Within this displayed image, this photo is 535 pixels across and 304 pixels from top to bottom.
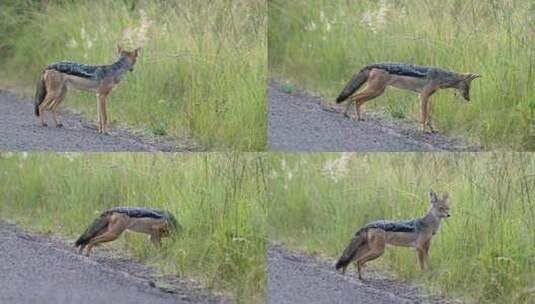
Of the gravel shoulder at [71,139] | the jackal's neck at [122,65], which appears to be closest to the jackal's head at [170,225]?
the gravel shoulder at [71,139]

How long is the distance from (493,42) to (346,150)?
2.95 feet

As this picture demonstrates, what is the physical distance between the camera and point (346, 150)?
5684mm

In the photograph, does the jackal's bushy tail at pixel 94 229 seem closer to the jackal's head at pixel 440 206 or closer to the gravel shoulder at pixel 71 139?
the gravel shoulder at pixel 71 139

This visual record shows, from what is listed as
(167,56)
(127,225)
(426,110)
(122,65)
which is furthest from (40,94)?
(426,110)

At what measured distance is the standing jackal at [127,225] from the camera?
19.1 feet

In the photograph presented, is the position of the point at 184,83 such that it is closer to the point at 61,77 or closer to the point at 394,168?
the point at 61,77

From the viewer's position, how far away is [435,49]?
18.7 ft

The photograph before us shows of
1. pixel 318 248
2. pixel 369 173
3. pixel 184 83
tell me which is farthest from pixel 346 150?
pixel 184 83

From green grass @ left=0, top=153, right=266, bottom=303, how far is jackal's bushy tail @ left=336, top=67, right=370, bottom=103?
54 cm

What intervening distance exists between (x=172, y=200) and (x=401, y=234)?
46.3 inches

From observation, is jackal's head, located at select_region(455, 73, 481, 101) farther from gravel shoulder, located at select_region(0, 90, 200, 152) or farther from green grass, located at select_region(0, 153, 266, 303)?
gravel shoulder, located at select_region(0, 90, 200, 152)

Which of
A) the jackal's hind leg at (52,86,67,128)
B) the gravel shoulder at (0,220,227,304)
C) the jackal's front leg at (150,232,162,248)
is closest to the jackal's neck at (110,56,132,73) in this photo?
the jackal's hind leg at (52,86,67,128)

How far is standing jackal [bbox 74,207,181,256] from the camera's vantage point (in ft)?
19.1

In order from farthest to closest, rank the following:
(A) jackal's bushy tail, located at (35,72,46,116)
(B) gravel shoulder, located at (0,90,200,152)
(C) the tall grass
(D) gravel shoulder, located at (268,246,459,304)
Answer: (A) jackal's bushy tail, located at (35,72,46,116) < (B) gravel shoulder, located at (0,90,200,152) < (D) gravel shoulder, located at (268,246,459,304) < (C) the tall grass
